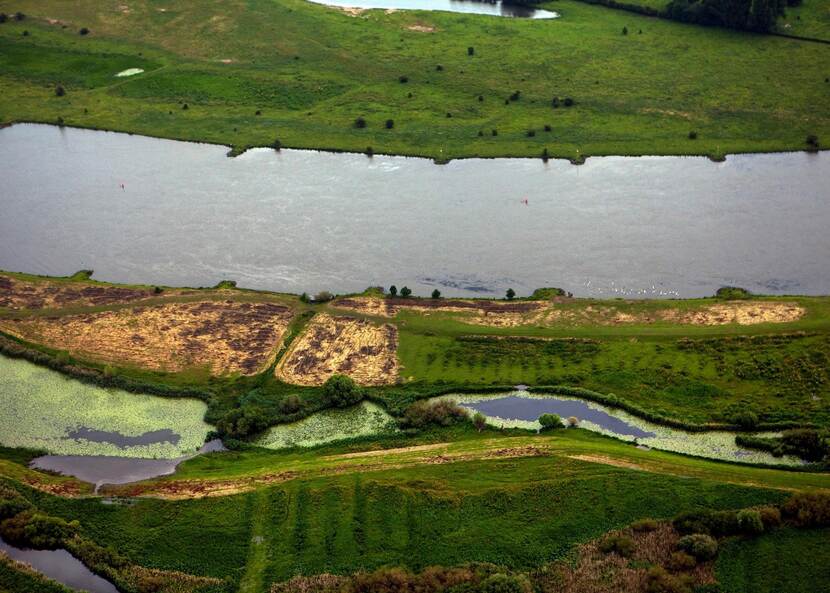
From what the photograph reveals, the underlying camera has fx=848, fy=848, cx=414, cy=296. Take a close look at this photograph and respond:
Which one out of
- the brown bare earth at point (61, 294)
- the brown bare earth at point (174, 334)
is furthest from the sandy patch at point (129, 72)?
the brown bare earth at point (174, 334)

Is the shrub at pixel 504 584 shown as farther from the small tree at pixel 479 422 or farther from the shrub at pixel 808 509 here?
the shrub at pixel 808 509

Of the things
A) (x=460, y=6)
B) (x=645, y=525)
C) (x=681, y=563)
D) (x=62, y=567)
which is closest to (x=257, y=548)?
(x=62, y=567)

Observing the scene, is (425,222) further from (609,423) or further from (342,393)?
(609,423)

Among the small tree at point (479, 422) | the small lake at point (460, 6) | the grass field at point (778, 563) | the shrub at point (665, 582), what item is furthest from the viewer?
the small lake at point (460, 6)

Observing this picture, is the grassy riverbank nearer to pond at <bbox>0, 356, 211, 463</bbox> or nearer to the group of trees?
the group of trees

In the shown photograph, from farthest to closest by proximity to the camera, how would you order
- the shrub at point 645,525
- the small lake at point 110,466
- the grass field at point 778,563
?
1. the small lake at point 110,466
2. the shrub at point 645,525
3. the grass field at point 778,563
